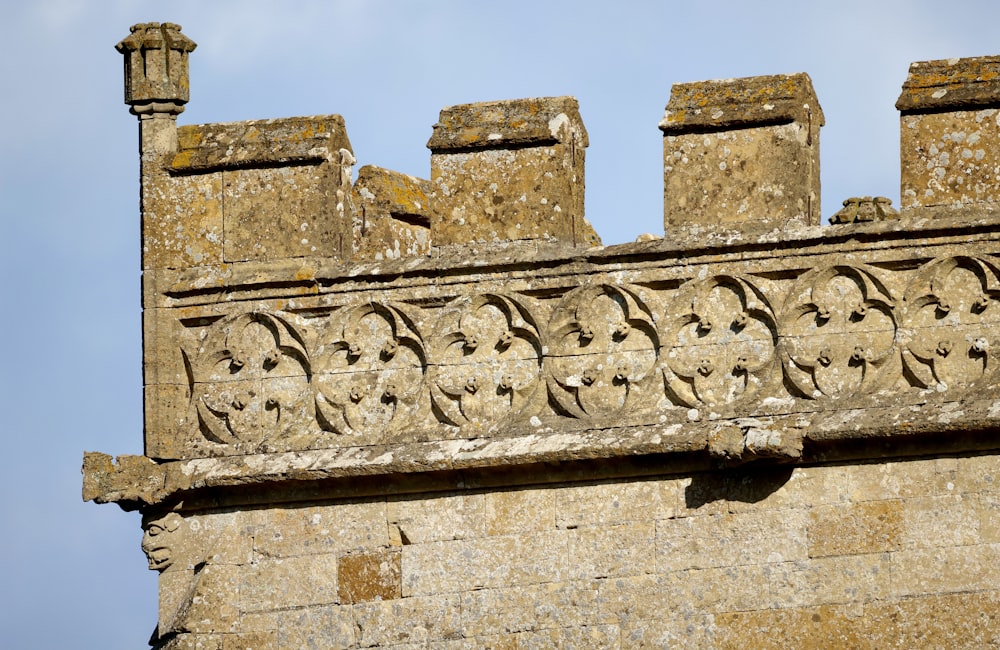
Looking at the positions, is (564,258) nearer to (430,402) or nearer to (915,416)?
(430,402)

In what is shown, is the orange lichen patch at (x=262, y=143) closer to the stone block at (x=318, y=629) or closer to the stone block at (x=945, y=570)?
the stone block at (x=318, y=629)

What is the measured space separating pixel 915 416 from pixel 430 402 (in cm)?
224

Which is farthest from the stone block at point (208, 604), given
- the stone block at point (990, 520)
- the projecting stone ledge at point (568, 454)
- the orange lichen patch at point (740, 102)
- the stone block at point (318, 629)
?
the stone block at point (990, 520)

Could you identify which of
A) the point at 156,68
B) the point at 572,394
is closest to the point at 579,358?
the point at 572,394

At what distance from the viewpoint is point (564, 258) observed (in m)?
14.0

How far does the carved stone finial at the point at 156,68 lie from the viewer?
14742 millimetres

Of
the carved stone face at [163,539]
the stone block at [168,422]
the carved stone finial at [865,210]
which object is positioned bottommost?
the carved stone face at [163,539]

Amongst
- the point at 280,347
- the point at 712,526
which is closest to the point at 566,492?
the point at 712,526

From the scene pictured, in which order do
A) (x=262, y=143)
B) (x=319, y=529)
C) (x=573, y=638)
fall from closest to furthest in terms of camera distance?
(x=573, y=638) → (x=319, y=529) → (x=262, y=143)

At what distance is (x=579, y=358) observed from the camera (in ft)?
45.5

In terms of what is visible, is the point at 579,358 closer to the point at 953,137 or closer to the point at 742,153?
the point at 742,153

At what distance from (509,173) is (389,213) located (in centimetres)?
114

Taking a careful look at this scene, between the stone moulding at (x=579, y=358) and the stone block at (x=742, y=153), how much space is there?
0.55ft

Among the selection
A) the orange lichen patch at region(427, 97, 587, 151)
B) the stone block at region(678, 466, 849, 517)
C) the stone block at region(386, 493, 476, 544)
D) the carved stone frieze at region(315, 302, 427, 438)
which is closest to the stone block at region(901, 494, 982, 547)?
the stone block at region(678, 466, 849, 517)
